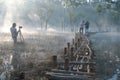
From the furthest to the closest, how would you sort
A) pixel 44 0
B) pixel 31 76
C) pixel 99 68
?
pixel 44 0 < pixel 99 68 < pixel 31 76

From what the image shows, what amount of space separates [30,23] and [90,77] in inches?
2487

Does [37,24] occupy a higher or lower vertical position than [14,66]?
higher

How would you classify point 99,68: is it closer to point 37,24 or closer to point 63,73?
point 63,73

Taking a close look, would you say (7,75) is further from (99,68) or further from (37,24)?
(37,24)

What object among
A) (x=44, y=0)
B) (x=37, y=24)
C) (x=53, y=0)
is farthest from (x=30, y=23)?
(x=53, y=0)

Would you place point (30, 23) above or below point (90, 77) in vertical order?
above

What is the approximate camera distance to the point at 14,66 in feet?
54.6

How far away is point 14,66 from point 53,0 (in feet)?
230

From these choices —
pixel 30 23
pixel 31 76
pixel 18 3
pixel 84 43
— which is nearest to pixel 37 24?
pixel 30 23

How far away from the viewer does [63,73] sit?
1407cm

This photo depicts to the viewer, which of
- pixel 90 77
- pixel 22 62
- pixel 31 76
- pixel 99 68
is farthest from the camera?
pixel 99 68

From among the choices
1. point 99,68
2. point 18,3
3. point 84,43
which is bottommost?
point 99,68

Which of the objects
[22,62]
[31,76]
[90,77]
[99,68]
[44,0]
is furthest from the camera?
[44,0]

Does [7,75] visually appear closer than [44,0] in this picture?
Yes
